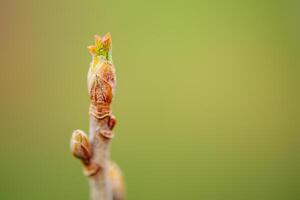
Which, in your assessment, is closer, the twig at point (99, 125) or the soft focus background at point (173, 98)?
the twig at point (99, 125)

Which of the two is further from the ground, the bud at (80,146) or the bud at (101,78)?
the bud at (101,78)

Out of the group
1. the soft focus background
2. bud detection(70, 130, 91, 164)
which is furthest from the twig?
the soft focus background

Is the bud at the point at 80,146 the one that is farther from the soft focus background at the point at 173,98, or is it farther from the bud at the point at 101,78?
the soft focus background at the point at 173,98

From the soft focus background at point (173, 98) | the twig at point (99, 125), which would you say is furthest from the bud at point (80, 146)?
the soft focus background at point (173, 98)

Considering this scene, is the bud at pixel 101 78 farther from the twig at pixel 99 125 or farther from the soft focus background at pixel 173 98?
the soft focus background at pixel 173 98

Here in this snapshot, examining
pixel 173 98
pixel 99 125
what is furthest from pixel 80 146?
pixel 173 98

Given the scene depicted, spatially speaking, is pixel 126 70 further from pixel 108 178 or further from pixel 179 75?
pixel 108 178

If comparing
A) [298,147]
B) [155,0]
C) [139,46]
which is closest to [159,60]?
[139,46]
